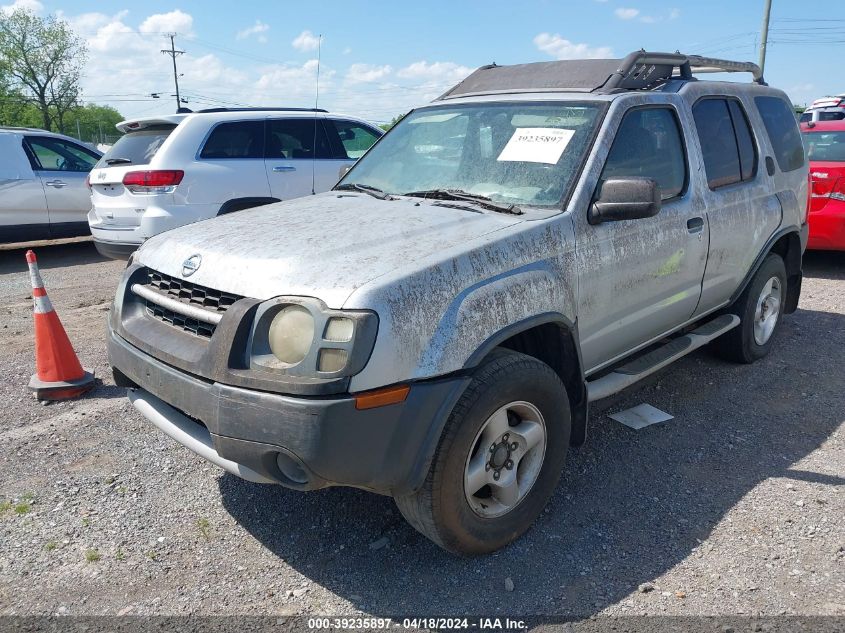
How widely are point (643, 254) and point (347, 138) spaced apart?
5836 mm

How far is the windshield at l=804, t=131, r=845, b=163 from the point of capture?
7621 mm

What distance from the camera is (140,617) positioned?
2482 mm

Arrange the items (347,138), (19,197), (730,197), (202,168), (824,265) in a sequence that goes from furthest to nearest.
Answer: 1. (19,197)
2. (347,138)
3. (824,265)
4. (202,168)
5. (730,197)

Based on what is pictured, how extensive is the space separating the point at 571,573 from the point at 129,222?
6181 mm

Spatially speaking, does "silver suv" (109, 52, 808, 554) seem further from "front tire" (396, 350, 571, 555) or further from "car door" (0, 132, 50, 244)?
"car door" (0, 132, 50, 244)

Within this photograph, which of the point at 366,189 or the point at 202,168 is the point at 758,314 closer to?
the point at 366,189

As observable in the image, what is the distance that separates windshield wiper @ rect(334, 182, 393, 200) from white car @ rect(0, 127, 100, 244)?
24.2 ft

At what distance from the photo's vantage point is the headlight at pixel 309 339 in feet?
7.31

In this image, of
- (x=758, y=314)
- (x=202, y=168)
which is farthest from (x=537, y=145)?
(x=202, y=168)

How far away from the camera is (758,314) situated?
4.98 meters

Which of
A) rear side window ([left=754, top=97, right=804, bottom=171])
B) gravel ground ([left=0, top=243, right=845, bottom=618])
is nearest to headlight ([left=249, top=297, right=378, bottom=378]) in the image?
gravel ground ([left=0, top=243, right=845, bottom=618])

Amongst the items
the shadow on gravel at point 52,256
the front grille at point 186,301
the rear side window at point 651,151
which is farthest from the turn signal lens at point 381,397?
the shadow on gravel at point 52,256

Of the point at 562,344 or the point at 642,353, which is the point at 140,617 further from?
the point at 642,353

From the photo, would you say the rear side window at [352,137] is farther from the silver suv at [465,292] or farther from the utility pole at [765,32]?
the utility pole at [765,32]
